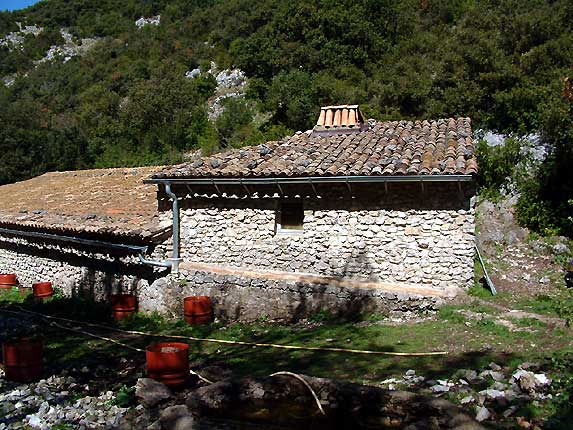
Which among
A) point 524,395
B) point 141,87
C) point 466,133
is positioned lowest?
point 524,395

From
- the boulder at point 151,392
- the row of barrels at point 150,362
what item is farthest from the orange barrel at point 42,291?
the boulder at point 151,392

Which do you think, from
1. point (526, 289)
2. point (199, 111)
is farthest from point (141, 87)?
point (526, 289)

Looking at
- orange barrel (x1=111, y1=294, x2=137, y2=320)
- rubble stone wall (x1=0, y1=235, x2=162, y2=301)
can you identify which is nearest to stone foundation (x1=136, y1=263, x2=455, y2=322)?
orange barrel (x1=111, y1=294, x2=137, y2=320)

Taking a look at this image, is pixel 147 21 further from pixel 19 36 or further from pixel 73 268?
pixel 73 268

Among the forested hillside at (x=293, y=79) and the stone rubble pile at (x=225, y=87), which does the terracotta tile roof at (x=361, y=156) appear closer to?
the forested hillside at (x=293, y=79)

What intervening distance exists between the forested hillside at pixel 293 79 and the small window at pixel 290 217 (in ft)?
25.7

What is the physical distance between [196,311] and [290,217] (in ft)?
8.98

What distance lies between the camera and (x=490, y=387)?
571cm

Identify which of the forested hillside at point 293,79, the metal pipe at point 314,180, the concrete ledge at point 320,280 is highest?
the forested hillside at point 293,79

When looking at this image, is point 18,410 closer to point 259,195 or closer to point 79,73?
point 259,195

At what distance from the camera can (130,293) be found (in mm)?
12531

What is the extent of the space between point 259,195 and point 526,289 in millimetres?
5916

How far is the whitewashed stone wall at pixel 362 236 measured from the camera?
374 inches

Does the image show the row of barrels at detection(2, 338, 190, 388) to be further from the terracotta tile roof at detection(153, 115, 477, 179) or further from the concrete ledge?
the terracotta tile roof at detection(153, 115, 477, 179)
